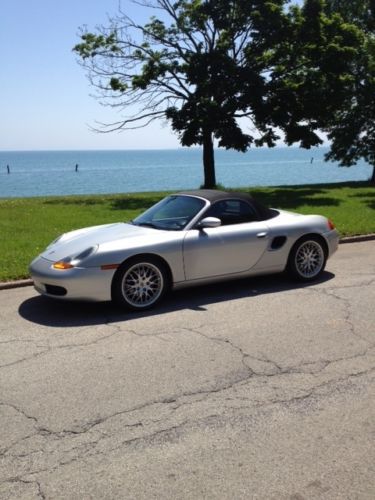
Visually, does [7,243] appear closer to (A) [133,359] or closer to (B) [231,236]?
(B) [231,236]

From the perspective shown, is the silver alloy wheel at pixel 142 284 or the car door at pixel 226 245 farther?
the car door at pixel 226 245

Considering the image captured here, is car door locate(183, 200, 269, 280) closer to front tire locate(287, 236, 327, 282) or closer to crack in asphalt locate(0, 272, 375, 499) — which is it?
front tire locate(287, 236, 327, 282)

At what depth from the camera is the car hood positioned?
245 inches

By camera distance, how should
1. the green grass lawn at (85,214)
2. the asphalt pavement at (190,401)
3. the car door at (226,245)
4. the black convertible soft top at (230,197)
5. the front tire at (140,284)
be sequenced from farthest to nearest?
the green grass lawn at (85,214) → the black convertible soft top at (230,197) → the car door at (226,245) → the front tire at (140,284) → the asphalt pavement at (190,401)

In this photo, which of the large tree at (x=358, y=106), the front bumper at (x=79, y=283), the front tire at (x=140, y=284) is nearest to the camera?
the front bumper at (x=79, y=283)

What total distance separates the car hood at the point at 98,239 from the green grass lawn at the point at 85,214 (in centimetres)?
144

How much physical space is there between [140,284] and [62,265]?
0.92 m

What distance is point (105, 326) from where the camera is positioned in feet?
18.7

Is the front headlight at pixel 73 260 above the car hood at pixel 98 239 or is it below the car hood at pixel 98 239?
below

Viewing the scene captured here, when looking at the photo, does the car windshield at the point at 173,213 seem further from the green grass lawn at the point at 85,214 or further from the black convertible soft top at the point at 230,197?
the green grass lawn at the point at 85,214

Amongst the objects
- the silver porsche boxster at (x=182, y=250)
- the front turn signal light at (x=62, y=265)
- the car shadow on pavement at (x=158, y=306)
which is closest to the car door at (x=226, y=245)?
the silver porsche boxster at (x=182, y=250)

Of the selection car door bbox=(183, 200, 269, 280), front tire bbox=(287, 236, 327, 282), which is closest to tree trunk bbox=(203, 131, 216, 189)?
front tire bbox=(287, 236, 327, 282)

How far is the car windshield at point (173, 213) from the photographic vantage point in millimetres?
6781

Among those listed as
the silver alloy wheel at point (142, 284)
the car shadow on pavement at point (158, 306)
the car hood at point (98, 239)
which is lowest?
the car shadow on pavement at point (158, 306)
